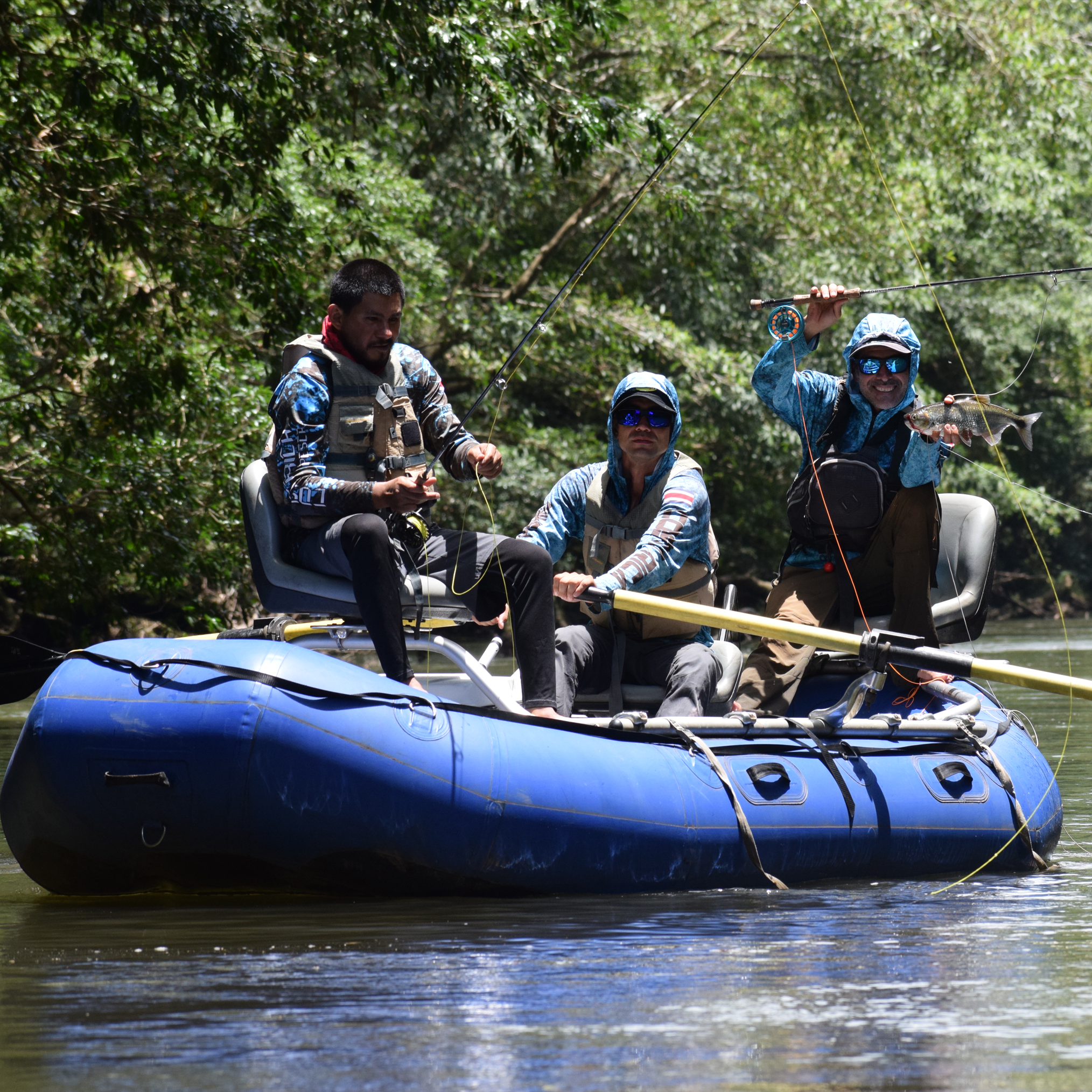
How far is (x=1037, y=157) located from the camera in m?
18.6

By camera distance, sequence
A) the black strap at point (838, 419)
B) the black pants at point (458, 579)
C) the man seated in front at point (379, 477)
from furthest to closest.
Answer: the black strap at point (838, 419)
the man seated in front at point (379, 477)
the black pants at point (458, 579)

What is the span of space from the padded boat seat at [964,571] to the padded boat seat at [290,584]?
6.41 feet

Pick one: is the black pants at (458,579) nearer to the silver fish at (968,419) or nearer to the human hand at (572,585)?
the human hand at (572,585)

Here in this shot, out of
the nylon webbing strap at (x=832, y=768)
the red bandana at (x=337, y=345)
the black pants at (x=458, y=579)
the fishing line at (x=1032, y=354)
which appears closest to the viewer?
the black pants at (x=458, y=579)

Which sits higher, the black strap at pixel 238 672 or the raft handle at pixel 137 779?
the black strap at pixel 238 672

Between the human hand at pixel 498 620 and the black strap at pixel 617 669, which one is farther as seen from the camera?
the black strap at pixel 617 669

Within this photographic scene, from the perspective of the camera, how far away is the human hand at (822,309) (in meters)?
5.46

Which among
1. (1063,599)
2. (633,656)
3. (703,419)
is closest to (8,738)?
(633,656)

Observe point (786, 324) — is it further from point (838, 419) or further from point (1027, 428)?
point (1027, 428)

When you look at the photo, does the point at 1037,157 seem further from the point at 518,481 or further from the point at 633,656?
the point at 633,656

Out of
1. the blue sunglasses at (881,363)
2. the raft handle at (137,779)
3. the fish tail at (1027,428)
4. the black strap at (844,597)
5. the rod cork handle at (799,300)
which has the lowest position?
the raft handle at (137,779)

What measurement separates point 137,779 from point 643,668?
171 cm

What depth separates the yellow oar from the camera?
4.80 m

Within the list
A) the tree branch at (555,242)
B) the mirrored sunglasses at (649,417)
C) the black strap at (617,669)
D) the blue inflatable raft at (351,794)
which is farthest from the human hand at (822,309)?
the tree branch at (555,242)
